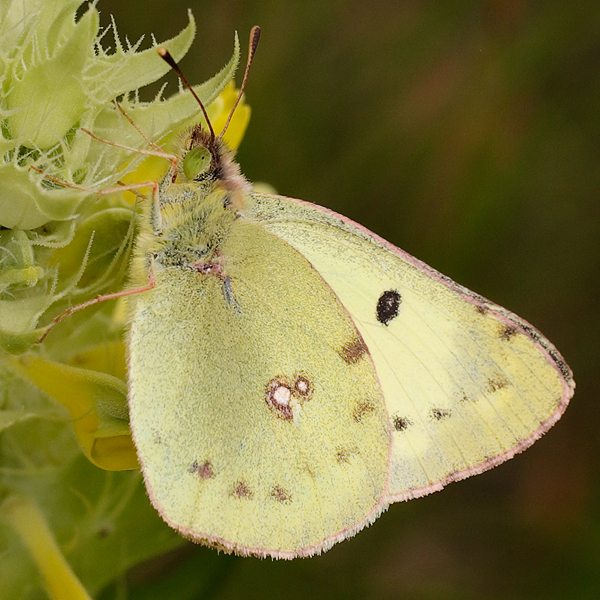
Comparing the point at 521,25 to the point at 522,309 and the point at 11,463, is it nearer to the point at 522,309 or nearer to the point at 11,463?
the point at 522,309

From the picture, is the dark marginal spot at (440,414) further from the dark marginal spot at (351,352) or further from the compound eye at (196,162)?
the compound eye at (196,162)

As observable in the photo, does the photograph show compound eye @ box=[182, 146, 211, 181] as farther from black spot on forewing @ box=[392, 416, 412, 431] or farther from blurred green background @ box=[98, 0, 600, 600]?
blurred green background @ box=[98, 0, 600, 600]

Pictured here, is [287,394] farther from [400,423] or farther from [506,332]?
[506,332]

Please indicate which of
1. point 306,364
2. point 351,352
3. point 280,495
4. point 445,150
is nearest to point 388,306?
point 351,352

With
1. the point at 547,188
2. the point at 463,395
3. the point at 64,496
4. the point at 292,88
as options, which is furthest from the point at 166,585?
the point at 547,188

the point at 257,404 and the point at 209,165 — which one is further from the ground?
the point at 209,165

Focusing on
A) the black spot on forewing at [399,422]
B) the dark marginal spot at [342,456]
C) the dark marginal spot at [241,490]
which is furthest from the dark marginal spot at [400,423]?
the dark marginal spot at [241,490]
